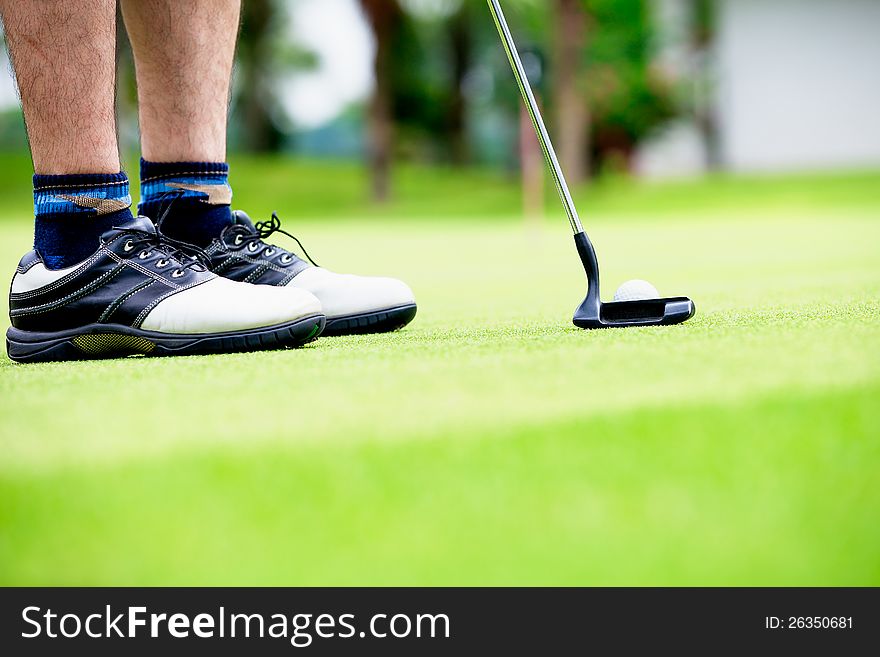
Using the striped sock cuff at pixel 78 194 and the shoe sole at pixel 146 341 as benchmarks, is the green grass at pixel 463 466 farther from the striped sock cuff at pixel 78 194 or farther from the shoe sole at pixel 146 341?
the striped sock cuff at pixel 78 194

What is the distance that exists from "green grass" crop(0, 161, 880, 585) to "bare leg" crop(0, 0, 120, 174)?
367 millimetres

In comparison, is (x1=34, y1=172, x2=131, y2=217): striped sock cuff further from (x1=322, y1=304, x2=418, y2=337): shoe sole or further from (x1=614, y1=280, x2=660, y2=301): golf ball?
(x1=614, y1=280, x2=660, y2=301): golf ball

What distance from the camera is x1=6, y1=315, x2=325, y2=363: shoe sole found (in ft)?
5.15

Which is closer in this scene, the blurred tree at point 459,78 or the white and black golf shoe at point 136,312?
the white and black golf shoe at point 136,312

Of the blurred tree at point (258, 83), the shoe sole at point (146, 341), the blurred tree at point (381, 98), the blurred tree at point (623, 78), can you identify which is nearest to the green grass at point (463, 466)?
the shoe sole at point (146, 341)

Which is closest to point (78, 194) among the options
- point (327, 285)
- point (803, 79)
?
point (327, 285)

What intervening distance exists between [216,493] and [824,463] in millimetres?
467

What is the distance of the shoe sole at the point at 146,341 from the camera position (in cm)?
157

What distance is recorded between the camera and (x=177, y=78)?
1811 mm

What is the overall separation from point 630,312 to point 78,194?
0.90m

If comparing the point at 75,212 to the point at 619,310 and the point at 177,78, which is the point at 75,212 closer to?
the point at 177,78

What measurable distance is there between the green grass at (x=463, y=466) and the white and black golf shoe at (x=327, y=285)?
456 mm

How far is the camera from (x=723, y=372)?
1040 millimetres
